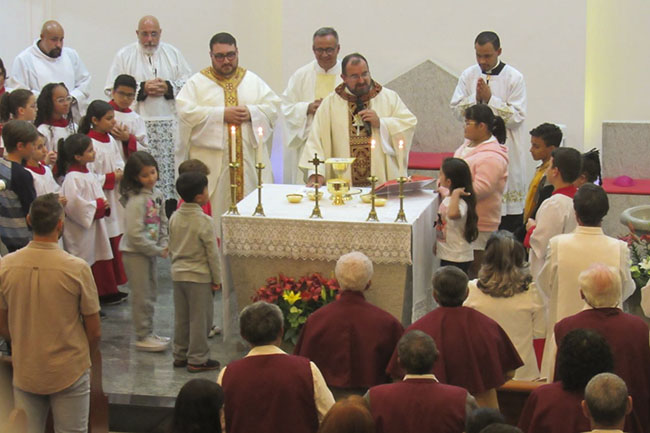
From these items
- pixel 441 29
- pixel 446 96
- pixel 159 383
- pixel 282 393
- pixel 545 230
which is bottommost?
pixel 159 383

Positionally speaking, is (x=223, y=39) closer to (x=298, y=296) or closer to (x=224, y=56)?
(x=224, y=56)

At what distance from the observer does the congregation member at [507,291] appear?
5.46m

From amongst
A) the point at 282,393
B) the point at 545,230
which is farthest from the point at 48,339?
the point at 545,230

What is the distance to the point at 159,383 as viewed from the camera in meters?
6.52

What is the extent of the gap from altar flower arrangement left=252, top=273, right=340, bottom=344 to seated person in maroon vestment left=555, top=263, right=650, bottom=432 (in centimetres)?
198

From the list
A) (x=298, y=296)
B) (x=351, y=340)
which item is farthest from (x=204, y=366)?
(x=351, y=340)

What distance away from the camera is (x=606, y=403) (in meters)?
3.89

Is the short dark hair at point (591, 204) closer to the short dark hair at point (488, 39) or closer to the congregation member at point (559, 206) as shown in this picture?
the congregation member at point (559, 206)

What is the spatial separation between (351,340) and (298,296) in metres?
1.35

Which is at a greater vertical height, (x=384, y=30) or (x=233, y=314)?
(x=384, y=30)

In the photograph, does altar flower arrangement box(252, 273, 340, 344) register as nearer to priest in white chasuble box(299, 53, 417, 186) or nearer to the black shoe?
the black shoe

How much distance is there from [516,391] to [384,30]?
19.4ft

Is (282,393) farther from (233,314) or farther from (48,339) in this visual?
(233,314)

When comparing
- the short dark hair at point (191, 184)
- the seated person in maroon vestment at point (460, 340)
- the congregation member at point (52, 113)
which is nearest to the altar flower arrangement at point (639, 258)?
the seated person in maroon vestment at point (460, 340)
